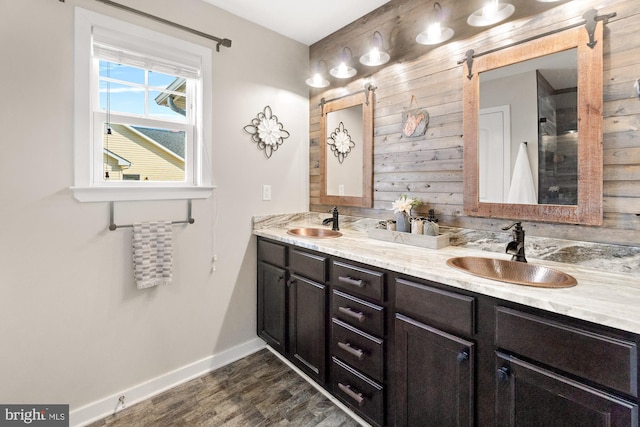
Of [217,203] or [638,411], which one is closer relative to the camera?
[638,411]

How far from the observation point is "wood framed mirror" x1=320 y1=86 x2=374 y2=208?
2.33 meters

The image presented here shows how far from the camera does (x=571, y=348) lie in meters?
0.96

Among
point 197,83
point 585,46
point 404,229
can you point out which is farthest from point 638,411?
point 197,83

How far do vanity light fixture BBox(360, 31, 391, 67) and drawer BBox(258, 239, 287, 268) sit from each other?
1424 millimetres

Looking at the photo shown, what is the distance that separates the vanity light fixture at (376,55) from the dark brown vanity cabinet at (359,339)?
1.38 metres

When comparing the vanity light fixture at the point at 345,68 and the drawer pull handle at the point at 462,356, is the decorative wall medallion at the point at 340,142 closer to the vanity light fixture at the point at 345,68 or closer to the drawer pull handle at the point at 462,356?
the vanity light fixture at the point at 345,68

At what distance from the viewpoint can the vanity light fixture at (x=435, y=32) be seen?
1.73m

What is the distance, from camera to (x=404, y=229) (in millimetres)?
1968

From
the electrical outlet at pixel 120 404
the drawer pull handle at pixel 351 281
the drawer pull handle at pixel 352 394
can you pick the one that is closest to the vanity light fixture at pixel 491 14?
the drawer pull handle at pixel 351 281

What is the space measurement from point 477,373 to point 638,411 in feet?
1.43

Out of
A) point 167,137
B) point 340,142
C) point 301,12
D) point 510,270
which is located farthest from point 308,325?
point 301,12

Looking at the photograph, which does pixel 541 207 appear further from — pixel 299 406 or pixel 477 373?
pixel 299 406

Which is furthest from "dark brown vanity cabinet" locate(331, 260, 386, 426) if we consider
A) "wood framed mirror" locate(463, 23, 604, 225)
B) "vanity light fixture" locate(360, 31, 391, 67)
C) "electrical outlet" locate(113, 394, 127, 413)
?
"vanity light fixture" locate(360, 31, 391, 67)

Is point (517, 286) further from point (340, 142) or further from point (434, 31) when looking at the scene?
point (340, 142)
